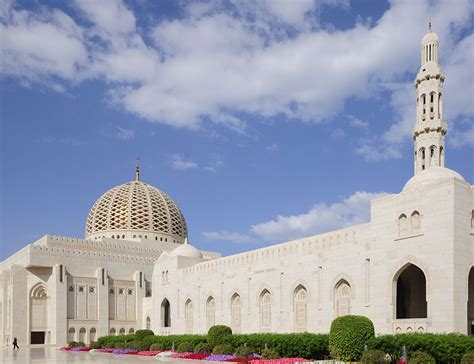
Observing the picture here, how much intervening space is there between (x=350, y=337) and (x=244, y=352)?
13.9 ft

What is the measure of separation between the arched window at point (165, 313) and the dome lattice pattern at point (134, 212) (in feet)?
23.7

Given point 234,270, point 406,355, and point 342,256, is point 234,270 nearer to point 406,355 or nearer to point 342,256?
point 342,256

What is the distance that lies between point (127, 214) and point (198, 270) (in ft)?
38.8

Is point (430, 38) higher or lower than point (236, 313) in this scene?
higher

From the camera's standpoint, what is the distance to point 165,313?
36.0m

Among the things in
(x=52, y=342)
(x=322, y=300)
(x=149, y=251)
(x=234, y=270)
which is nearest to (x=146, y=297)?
(x=149, y=251)

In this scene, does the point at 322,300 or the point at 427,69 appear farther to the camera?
the point at 427,69

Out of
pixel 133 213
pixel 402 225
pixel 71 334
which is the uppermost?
pixel 133 213

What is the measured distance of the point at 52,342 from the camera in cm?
3312

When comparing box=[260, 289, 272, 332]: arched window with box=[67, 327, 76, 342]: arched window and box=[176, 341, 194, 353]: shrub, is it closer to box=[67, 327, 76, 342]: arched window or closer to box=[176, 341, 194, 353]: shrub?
box=[176, 341, 194, 353]: shrub

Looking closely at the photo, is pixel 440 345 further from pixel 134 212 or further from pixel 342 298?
pixel 134 212

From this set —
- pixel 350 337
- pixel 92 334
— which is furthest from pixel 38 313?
pixel 350 337

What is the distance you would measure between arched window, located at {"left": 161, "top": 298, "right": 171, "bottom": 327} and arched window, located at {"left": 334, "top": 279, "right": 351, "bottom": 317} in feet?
49.3

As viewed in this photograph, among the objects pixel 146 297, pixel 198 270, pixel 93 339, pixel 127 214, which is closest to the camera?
pixel 198 270
